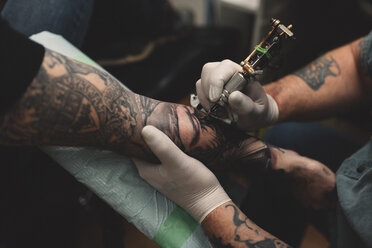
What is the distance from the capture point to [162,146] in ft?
2.23

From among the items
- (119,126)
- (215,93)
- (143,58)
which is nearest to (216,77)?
(215,93)

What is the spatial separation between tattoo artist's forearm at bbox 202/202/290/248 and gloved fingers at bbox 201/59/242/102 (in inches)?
13.0

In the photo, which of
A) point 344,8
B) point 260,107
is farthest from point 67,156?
point 344,8

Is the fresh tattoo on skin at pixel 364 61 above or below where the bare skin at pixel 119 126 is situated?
above

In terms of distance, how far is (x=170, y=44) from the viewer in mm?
1626

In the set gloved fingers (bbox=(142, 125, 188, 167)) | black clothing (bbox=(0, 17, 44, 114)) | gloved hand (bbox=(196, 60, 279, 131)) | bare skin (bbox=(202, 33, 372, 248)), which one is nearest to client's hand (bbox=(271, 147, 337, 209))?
bare skin (bbox=(202, 33, 372, 248))

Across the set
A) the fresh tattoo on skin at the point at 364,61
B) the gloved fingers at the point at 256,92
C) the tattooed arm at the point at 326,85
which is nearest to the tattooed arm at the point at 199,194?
the gloved fingers at the point at 256,92

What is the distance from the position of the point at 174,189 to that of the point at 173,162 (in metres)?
0.10

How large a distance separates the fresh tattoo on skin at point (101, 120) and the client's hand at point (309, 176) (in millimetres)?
80

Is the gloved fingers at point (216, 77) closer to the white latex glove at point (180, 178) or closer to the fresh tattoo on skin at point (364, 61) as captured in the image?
the white latex glove at point (180, 178)

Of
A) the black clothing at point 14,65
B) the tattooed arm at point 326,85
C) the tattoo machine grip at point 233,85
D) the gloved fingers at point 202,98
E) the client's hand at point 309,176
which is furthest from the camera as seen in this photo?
the tattooed arm at point 326,85

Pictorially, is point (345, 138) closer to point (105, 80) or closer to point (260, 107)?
point (260, 107)

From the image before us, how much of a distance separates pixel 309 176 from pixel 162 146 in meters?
0.55

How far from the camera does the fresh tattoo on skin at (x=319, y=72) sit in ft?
3.38
